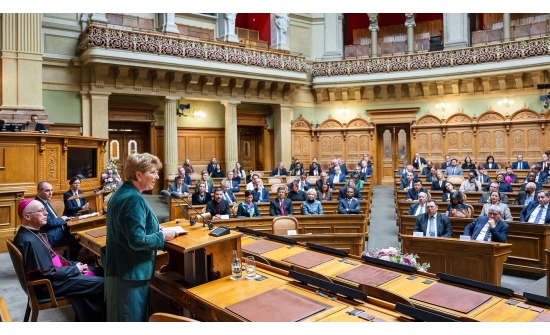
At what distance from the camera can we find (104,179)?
7.57 metres

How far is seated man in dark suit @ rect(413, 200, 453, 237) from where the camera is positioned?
17.5 ft

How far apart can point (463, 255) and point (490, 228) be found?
0.55 m

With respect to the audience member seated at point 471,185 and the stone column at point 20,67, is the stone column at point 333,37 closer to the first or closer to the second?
the audience member seated at point 471,185

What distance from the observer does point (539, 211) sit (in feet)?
18.9

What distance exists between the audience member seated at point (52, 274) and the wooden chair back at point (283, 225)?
2699 millimetres

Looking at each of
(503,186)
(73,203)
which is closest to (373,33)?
(503,186)

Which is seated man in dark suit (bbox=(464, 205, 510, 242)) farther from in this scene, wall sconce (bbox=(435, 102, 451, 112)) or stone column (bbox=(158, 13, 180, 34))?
stone column (bbox=(158, 13, 180, 34))

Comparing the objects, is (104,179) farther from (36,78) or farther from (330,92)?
(330,92)

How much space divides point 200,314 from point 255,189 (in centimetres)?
585

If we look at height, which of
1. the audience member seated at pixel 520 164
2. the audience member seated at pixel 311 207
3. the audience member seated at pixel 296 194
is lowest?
the audience member seated at pixel 311 207

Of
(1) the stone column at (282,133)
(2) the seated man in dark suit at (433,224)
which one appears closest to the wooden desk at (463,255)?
(2) the seated man in dark suit at (433,224)

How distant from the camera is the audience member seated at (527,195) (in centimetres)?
683
